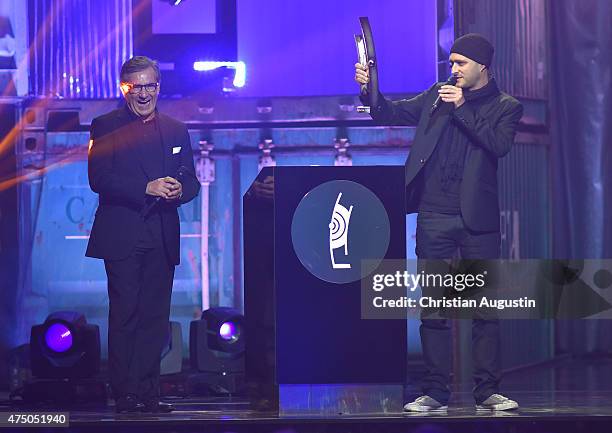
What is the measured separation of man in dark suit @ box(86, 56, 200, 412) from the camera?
18.3 feet

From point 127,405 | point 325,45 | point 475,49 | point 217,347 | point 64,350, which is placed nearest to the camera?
point 127,405

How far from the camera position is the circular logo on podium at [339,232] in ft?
16.9

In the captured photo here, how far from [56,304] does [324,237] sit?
2980mm

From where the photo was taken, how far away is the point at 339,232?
16.9ft

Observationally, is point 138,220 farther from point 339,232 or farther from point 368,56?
point 368,56

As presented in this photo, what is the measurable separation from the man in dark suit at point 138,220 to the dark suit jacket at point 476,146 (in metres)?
0.92

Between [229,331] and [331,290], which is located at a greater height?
[331,290]

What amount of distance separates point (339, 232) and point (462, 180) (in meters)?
0.70

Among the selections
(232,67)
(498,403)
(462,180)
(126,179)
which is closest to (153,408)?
(126,179)

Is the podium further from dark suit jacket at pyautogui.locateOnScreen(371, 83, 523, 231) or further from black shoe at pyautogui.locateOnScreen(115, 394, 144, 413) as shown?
black shoe at pyautogui.locateOnScreen(115, 394, 144, 413)

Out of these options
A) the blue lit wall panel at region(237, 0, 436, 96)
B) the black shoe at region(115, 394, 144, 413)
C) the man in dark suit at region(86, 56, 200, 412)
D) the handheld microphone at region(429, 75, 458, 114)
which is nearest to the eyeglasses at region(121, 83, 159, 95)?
the man in dark suit at region(86, 56, 200, 412)

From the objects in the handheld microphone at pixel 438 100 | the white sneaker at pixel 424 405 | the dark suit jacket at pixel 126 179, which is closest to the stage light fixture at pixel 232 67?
the dark suit jacket at pixel 126 179

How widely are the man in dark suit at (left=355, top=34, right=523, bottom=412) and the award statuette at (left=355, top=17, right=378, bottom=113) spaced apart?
0.10ft

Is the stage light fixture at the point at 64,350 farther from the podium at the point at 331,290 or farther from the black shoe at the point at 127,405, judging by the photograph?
the podium at the point at 331,290
